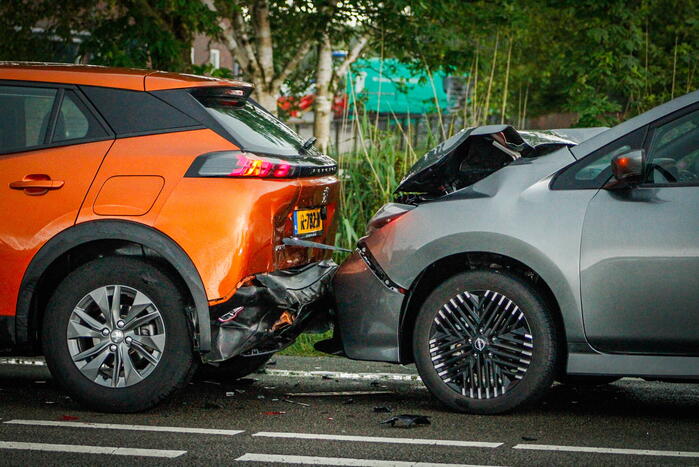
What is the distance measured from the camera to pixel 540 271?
18.5ft

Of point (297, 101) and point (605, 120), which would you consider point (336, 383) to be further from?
point (297, 101)

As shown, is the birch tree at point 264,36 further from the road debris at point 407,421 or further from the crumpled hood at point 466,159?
the road debris at point 407,421

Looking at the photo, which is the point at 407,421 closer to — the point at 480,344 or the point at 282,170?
the point at 480,344

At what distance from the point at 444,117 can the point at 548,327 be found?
6.63 m

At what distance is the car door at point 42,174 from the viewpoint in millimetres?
5879

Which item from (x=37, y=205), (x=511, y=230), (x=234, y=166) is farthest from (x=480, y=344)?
(x=37, y=205)

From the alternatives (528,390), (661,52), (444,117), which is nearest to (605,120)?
(444,117)

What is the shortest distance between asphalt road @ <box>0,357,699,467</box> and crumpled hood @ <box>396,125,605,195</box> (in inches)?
47.3

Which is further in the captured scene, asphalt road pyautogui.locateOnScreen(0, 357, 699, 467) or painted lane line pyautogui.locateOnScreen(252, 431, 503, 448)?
painted lane line pyautogui.locateOnScreen(252, 431, 503, 448)

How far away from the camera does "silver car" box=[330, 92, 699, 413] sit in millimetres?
5449

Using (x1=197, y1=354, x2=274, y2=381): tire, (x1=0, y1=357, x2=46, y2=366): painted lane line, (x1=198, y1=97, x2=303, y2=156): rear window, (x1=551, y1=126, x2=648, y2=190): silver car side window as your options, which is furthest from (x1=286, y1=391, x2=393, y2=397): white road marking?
(x1=0, y1=357, x2=46, y2=366): painted lane line

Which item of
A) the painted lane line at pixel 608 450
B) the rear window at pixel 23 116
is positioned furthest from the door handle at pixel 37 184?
the painted lane line at pixel 608 450

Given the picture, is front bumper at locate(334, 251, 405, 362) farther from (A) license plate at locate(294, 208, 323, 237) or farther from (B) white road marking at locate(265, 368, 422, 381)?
(B) white road marking at locate(265, 368, 422, 381)

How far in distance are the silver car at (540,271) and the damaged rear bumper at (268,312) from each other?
18 cm
